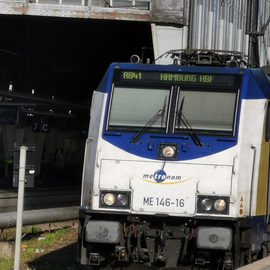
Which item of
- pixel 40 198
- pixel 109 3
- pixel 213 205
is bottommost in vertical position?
pixel 40 198

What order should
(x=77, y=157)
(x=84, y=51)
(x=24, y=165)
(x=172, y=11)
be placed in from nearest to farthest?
(x=24, y=165)
(x=172, y=11)
(x=84, y=51)
(x=77, y=157)

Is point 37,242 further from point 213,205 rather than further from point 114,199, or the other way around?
point 213,205

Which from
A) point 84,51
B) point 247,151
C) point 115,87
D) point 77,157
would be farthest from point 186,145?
point 77,157

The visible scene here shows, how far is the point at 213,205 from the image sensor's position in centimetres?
830

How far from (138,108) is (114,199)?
1.37 meters

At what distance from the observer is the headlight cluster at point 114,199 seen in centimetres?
843

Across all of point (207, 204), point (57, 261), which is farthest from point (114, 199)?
point (57, 261)

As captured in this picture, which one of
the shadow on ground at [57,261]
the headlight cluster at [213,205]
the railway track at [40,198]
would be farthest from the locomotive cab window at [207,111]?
the railway track at [40,198]

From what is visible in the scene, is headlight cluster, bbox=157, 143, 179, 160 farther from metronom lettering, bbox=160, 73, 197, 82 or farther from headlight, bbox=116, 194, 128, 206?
metronom lettering, bbox=160, 73, 197, 82

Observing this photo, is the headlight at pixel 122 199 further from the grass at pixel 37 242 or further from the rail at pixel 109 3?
the rail at pixel 109 3

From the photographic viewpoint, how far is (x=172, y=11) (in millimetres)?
16375

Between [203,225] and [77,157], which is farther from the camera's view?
[77,157]

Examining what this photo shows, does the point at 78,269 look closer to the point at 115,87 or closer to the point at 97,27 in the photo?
the point at 115,87

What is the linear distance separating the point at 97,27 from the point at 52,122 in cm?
807
